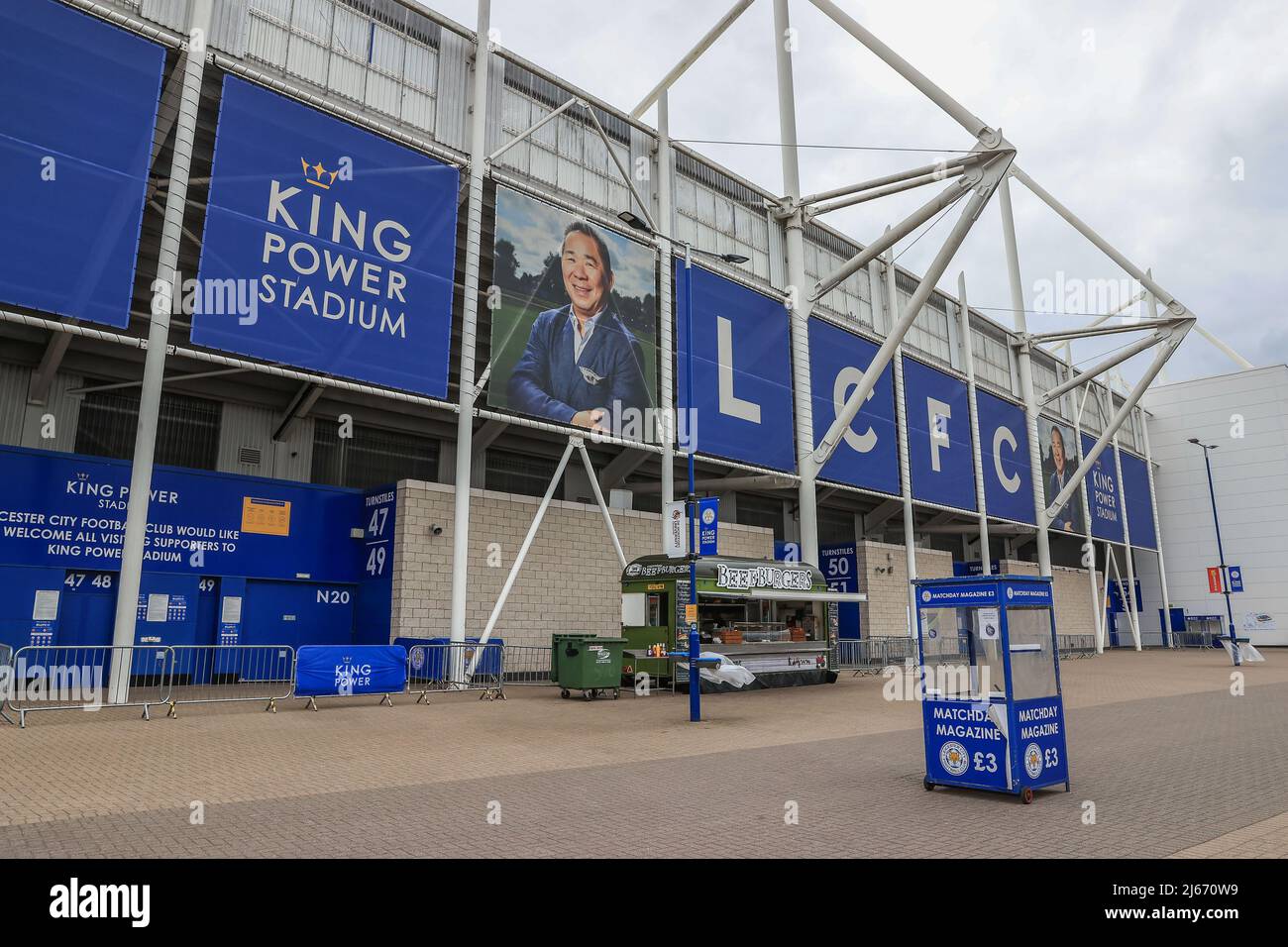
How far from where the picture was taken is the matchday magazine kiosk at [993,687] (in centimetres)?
798

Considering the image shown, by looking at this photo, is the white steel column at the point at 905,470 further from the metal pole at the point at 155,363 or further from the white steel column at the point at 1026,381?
the metal pole at the point at 155,363

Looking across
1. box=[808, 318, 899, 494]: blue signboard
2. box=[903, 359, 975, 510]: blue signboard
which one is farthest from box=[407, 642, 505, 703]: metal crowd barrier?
box=[903, 359, 975, 510]: blue signboard

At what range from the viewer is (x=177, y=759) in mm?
9383

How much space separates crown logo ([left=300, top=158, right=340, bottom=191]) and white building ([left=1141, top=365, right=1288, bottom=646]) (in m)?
60.6

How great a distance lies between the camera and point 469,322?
66.0 ft

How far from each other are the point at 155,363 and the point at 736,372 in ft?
56.4

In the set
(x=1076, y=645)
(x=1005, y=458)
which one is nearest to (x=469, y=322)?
(x=1005, y=458)

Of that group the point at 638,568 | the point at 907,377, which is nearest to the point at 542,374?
the point at 638,568

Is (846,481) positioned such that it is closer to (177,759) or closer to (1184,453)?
(177,759)

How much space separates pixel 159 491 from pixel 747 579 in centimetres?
1352

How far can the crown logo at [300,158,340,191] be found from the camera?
18.1 m

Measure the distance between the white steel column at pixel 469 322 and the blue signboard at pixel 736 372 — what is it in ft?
23.8

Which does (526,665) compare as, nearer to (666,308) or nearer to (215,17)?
(666,308)

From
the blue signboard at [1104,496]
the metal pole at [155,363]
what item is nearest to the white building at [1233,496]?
the blue signboard at [1104,496]
